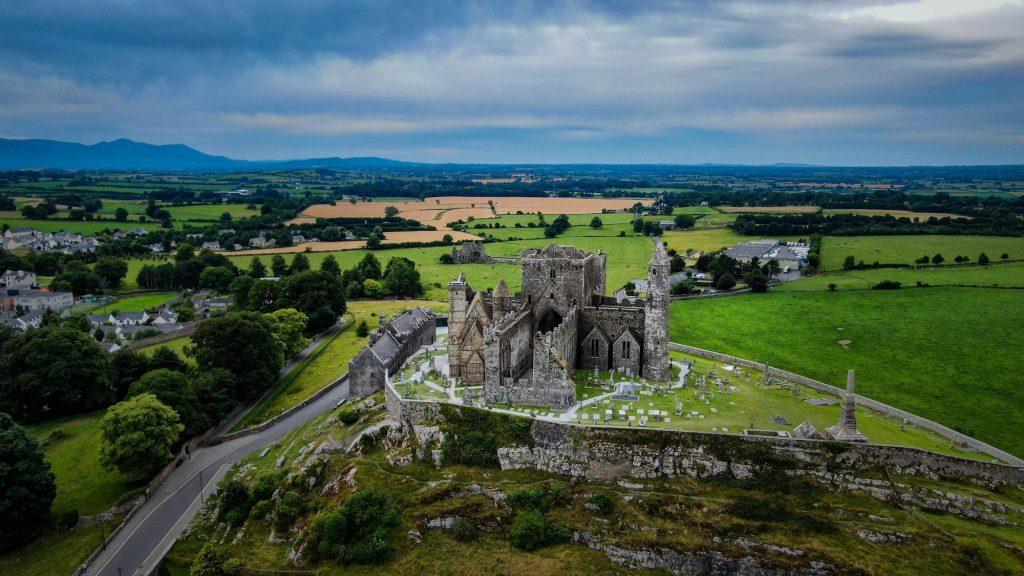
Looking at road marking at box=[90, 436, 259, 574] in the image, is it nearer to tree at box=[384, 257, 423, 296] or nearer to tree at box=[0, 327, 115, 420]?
tree at box=[0, 327, 115, 420]

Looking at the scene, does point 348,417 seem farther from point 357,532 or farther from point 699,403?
point 699,403

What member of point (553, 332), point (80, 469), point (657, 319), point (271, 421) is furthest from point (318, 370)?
point (657, 319)

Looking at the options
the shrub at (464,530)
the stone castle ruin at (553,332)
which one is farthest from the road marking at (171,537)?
the stone castle ruin at (553,332)

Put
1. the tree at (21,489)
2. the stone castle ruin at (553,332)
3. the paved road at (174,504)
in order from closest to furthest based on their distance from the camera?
the paved road at (174,504), the tree at (21,489), the stone castle ruin at (553,332)

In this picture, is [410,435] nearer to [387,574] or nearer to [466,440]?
[466,440]

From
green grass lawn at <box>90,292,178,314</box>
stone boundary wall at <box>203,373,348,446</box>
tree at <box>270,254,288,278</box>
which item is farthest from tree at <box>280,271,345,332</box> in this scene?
tree at <box>270,254,288,278</box>

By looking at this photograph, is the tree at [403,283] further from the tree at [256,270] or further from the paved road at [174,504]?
the paved road at [174,504]

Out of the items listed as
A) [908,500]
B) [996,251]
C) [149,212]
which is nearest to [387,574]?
[908,500]
